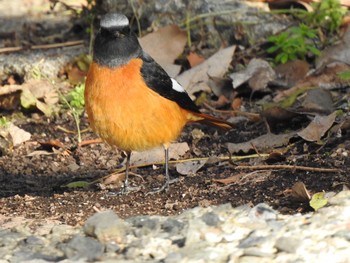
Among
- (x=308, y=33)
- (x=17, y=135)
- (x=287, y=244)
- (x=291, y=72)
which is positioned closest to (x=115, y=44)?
(x=17, y=135)

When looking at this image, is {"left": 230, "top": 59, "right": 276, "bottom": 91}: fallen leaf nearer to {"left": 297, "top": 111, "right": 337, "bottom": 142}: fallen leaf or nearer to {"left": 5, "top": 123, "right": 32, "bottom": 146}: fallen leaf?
{"left": 297, "top": 111, "right": 337, "bottom": 142}: fallen leaf

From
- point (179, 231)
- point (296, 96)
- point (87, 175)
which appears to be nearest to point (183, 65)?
point (296, 96)

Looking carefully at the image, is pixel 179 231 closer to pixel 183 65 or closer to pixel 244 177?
pixel 244 177

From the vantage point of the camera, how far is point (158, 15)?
31.9ft

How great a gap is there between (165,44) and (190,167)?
2.14m

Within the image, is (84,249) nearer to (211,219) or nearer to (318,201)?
(211,219)

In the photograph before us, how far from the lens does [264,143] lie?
736 cm

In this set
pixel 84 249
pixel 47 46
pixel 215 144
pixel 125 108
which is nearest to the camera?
pixel 84 249

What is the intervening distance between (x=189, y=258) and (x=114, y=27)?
2.75 metres

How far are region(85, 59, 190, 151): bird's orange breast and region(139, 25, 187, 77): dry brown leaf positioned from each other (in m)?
1.91

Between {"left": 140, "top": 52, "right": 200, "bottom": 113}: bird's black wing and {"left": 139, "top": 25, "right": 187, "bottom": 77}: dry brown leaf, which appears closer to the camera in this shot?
{"left": 140, "top": 52, "right": 200, "bottom": 113}: bird's black wing

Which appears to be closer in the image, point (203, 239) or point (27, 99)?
point (203, 239)

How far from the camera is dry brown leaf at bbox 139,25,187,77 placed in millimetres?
9000

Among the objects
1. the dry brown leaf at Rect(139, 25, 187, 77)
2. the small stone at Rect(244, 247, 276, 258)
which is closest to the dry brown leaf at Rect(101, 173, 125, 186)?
the dry brown leaf at Rect(139, 25, 187, 77)
